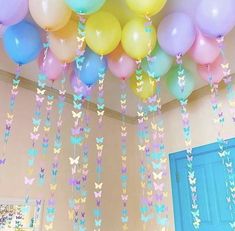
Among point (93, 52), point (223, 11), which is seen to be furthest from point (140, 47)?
point (223, 11)

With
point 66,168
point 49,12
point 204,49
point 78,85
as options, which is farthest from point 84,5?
point 66,168

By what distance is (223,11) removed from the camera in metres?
1.36

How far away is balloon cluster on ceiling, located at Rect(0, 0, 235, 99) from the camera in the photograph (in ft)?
4.35

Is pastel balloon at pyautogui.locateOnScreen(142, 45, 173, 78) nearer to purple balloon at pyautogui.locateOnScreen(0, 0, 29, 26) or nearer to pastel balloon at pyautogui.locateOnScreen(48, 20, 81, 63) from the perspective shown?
pastel balloon at pyautogui.locateOnScreen(48, 20, 81, 63)

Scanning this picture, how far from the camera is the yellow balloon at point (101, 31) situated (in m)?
1.47

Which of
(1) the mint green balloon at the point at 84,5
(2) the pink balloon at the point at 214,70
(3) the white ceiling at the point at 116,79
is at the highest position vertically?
(3) the white ceiling at the point at 116,79

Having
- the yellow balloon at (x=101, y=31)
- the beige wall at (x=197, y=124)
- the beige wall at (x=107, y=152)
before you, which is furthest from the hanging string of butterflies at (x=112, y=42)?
the beige wall at (x=197, y=124)

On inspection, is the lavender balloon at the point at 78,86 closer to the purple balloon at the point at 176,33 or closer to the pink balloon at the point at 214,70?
the purple balloon at the point at 176,33

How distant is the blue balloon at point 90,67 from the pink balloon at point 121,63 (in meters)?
0.07

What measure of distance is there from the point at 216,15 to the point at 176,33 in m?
0.22

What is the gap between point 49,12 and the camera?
1.32 meters

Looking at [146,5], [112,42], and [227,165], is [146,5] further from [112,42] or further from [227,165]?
[227,165]

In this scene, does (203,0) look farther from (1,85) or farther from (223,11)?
(1,85)

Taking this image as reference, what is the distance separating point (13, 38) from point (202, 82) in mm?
1514
